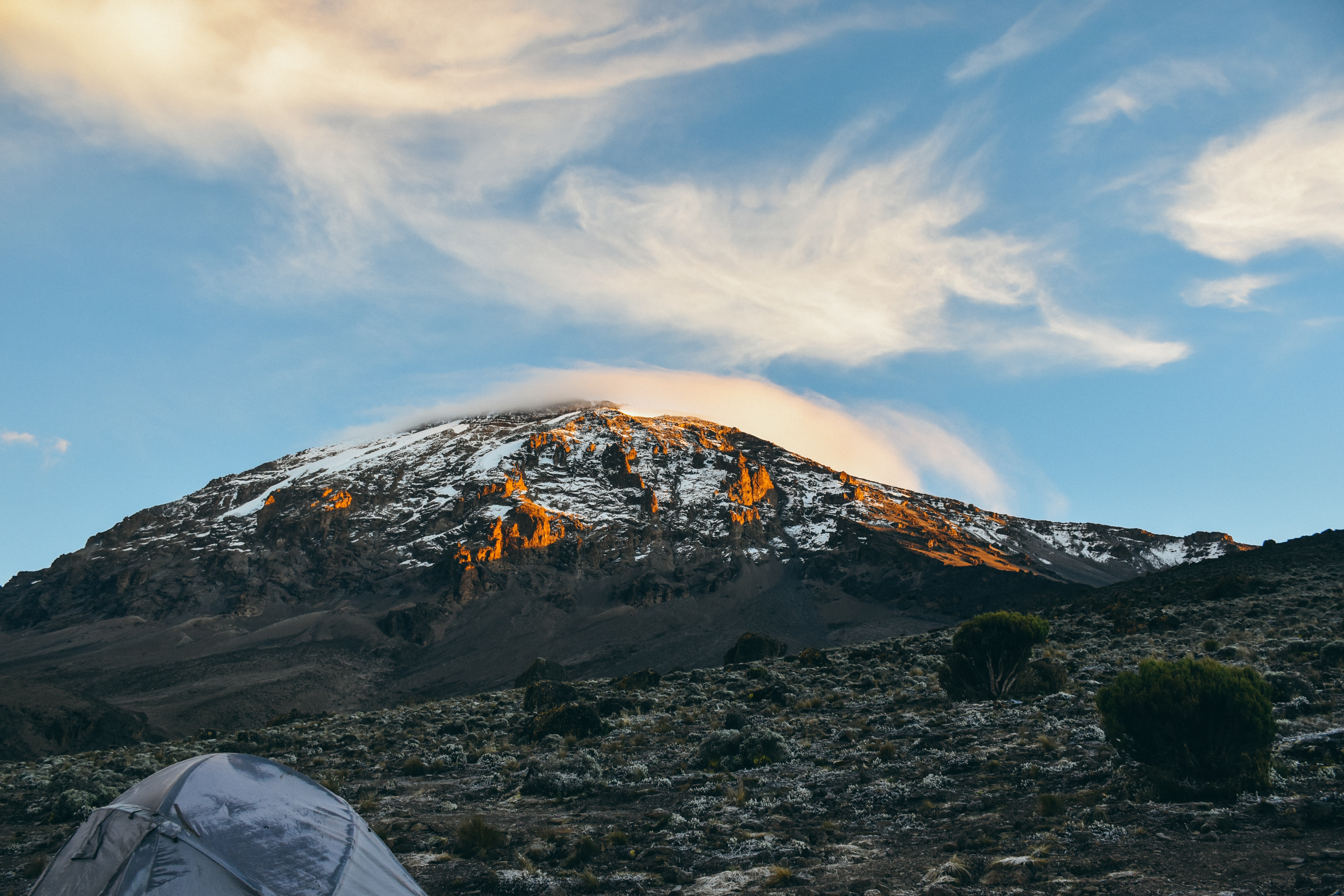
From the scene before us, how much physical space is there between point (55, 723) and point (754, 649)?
53180 mm

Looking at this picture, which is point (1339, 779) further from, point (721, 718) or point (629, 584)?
point (629, 584)

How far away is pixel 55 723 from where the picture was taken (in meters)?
54.0

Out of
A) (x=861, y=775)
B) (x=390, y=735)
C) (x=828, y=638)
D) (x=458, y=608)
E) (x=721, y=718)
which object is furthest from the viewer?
(x=458, y=608)

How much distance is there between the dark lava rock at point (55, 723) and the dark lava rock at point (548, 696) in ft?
118

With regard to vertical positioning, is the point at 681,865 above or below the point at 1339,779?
below

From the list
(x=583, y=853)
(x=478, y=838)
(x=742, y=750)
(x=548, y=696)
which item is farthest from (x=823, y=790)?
(x=548, y=696)

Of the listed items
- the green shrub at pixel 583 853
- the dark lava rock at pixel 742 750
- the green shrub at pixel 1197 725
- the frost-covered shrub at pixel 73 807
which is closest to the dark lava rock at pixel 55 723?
the frost-covered shrub at pixel 73 807

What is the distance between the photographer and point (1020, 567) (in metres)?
162

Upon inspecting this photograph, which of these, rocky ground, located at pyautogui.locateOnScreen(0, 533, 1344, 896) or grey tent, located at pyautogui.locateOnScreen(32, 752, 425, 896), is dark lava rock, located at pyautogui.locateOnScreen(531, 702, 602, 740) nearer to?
rocky ground, located at pyautogui.locateOnScreen(0, 533, 1344, 896)

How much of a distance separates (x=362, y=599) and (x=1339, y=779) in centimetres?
17098

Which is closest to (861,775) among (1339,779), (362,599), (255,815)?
(1339,779)

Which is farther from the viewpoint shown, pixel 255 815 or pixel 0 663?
pixel 0 663

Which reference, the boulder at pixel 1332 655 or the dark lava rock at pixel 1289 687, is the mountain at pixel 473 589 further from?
the dark lava rock at pixel 1289 687

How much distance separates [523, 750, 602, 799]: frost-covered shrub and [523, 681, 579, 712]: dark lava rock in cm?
1412
